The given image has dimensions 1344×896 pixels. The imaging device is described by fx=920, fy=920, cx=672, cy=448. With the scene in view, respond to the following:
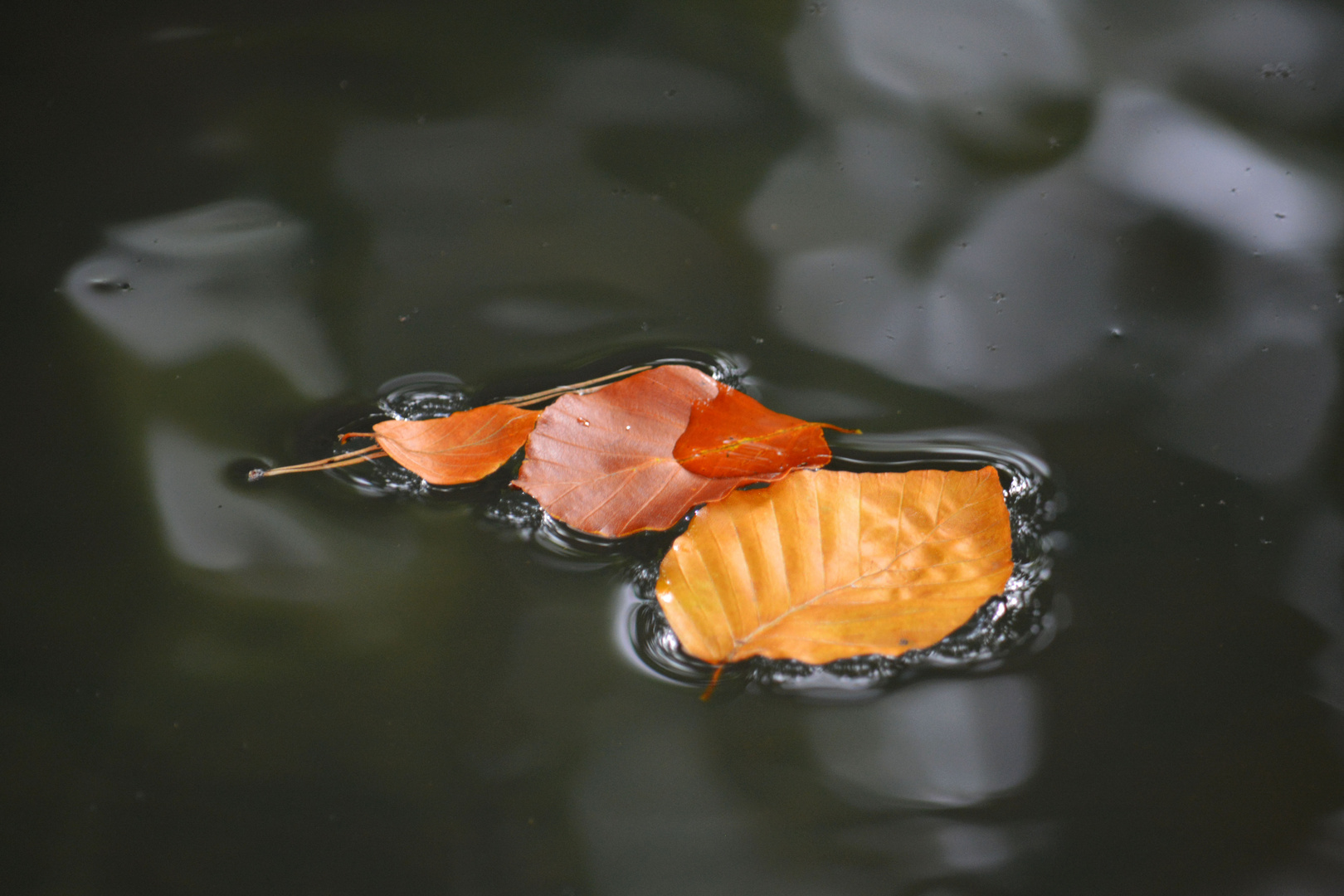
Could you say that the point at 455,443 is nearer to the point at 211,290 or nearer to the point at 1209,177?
the point at 211,290

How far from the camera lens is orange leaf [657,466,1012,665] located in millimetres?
389

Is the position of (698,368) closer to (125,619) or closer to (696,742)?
(696,742)

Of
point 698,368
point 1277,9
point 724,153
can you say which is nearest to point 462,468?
point 698,368

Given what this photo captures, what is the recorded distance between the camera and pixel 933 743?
0.40 m

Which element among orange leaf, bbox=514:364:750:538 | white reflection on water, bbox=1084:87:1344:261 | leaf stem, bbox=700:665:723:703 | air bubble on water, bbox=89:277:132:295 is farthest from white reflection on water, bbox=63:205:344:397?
white reflection on water, bbox=1084:87:1344:261

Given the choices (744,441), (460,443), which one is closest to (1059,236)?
(744,441)

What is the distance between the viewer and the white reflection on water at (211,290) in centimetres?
50

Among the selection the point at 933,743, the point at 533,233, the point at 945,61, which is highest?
the point at 945,61

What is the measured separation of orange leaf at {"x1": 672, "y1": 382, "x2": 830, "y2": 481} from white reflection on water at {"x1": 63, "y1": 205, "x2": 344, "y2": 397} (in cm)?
20

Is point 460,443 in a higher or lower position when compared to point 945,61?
lower

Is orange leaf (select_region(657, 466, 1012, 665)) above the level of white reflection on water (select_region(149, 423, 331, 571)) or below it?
above

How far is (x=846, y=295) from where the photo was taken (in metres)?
0.50

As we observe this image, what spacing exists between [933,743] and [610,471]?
0.19m

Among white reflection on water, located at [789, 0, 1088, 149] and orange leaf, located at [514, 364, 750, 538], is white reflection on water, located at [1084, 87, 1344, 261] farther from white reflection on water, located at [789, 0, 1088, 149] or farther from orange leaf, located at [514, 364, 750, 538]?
orange leaf, located at [514, 364, 750, 538]
